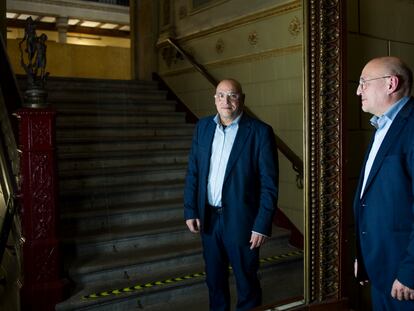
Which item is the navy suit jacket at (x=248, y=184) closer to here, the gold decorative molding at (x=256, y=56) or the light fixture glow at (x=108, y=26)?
the gold decorative molding at (x=256, y=56)

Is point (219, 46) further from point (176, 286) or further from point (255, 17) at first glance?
point (176, 286)

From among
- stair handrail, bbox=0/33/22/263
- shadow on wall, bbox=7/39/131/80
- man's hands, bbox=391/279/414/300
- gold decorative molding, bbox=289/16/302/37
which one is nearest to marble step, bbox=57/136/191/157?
stair handrail, bbox=0/33/22/263

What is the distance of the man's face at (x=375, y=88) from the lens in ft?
4.63

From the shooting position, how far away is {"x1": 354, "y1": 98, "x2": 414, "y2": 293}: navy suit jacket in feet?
4.36

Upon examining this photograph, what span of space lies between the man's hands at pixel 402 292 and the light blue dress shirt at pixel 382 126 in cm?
33

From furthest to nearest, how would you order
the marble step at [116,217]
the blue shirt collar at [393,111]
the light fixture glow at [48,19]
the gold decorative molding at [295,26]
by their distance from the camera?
the light fixture glow at [48,19] < the marble step at [116,217] < the gold decorative molding at [295,26] < the blue shirt collar at [393,111]

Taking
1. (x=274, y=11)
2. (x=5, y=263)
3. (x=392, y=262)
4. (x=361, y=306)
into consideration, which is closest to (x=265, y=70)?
(x=274, y=11)

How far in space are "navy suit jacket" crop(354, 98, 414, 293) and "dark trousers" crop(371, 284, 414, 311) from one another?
30mm

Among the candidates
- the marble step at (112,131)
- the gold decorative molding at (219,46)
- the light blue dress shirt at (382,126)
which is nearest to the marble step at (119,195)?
the marble step at (112,131)

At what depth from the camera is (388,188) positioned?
136cm

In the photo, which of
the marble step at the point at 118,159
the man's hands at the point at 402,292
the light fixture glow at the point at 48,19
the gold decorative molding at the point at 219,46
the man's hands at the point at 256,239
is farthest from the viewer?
the light fixture glow at the point at 48,19

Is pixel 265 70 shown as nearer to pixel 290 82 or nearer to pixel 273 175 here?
pixel 290 82

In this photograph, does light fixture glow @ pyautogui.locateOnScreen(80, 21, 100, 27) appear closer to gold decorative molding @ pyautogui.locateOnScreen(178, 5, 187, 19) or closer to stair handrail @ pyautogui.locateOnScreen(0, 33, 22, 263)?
stair handrail @ pyautogui.locateOnScreen(0, 33, 22, 263)

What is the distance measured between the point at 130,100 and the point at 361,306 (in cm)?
208
